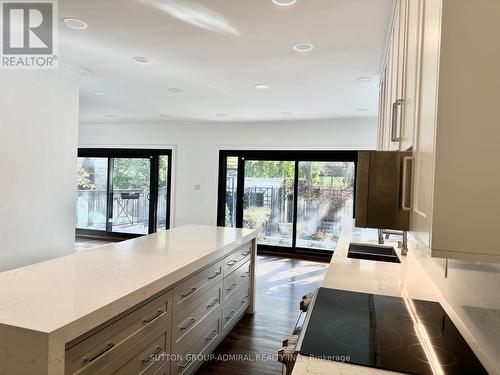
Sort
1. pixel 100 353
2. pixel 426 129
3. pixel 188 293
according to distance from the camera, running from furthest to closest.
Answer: pixel 188 293 → pixel 100 353 → pixel 426 129

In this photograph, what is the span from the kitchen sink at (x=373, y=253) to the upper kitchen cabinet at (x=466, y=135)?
2.00 meters

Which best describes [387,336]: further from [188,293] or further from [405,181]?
[188,293]

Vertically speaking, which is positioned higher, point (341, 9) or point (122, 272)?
point (341, 9)

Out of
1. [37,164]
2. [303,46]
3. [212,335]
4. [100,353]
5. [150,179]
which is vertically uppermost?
[303,46]

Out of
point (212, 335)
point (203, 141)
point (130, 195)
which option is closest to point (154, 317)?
point (212, 335)

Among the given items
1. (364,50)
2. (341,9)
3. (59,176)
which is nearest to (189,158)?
(59,176)

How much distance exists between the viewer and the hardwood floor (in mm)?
2656

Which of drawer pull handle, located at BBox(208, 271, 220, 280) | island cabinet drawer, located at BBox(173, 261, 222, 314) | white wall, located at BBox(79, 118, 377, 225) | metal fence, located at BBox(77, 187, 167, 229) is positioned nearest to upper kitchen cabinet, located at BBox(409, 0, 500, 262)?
island cabinet drawer, located at BBox(173, 261, 222, 314)

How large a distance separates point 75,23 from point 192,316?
2.24 metres

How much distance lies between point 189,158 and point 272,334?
15.1 ft

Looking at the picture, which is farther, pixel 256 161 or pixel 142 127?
pixel 142 127

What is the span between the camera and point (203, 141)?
700cm

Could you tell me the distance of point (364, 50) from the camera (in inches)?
108

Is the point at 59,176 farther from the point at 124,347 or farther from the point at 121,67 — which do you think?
the point at 124,347
